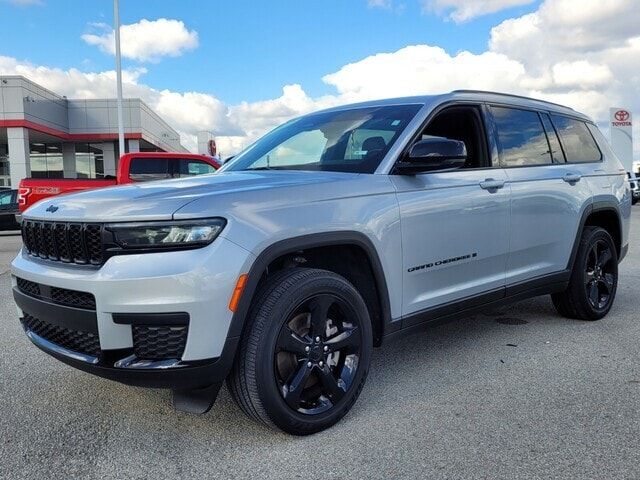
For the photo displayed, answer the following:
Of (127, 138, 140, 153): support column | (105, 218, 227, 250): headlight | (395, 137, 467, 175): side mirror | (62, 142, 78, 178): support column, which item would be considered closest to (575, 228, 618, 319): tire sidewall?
(395, 137, 467, 175): side mirror

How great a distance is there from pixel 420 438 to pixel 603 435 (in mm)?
921

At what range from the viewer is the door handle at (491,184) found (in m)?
4.02

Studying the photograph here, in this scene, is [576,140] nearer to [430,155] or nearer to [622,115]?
[430,155]

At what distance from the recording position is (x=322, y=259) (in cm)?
334

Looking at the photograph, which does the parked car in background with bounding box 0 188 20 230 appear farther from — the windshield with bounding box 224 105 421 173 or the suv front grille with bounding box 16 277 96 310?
the suv front grille with bounding box 16 277 96 310

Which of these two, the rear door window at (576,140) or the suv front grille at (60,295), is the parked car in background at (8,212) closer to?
the suv front grille at (60,295)

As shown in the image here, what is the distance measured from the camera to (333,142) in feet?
13.3

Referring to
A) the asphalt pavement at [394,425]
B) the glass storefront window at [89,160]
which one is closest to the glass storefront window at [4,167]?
the glass storefront window at [89,160]

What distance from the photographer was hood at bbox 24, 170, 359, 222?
2682 millimetres

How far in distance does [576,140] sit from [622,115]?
86.0ft

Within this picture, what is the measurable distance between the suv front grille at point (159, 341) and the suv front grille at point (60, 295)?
26 centimetres

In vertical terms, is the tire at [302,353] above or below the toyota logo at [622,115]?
below

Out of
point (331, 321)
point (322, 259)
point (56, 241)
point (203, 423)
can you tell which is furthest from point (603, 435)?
point (56, 241)

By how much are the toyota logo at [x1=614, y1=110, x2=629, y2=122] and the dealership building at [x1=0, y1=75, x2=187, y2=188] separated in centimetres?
2609
